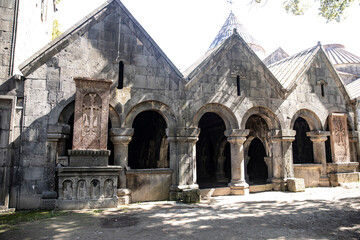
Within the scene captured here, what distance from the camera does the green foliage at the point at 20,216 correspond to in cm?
591

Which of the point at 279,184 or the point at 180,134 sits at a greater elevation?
the point at 180,134

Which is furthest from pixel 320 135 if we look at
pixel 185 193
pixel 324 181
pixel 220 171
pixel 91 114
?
pixel 91 114

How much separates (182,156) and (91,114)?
10.9 feet

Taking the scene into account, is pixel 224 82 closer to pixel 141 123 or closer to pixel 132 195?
pixel 132 195

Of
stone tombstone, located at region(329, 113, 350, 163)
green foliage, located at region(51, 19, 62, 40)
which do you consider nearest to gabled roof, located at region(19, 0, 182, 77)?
stone tombstone, located at region(329, 113, 350, 163)

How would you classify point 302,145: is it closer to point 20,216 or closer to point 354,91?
point 354,91

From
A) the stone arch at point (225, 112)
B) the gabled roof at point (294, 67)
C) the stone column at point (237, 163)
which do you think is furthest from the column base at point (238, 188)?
the gabled roof at point (294, 67)

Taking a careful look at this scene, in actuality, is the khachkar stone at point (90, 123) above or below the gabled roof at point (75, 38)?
below

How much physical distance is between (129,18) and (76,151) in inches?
192

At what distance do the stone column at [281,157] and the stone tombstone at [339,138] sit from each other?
2.30 meters

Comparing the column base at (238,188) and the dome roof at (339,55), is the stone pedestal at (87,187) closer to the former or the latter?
the column base at (238,188)

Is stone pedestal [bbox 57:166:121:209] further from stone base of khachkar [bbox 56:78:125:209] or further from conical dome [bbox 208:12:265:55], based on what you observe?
conical dome [bbox 208:12:265:55]

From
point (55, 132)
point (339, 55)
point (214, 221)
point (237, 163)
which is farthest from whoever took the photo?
point (339, 55)

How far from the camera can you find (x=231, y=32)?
30.9 m
